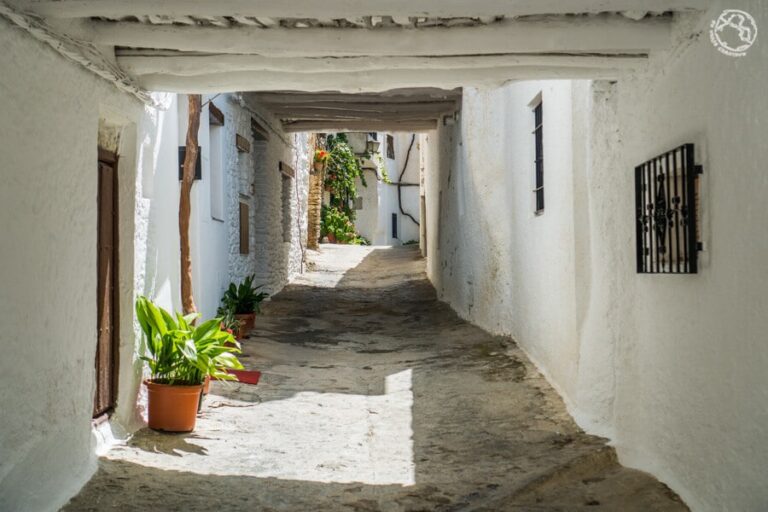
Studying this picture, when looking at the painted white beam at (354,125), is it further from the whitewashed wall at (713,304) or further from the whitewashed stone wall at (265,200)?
the whitewashed wall at (713,304)

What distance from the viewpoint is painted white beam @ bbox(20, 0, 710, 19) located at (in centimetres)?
376

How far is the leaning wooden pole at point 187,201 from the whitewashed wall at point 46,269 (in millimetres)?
1992

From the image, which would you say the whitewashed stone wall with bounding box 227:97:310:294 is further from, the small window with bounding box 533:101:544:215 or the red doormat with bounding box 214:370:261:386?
the small window with bounding box 533:101:544:215

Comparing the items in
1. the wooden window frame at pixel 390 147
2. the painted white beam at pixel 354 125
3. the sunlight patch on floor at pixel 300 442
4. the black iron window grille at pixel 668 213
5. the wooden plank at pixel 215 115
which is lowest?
the sunlight patch on floor at pixel 300 442

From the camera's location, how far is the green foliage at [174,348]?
223 inches

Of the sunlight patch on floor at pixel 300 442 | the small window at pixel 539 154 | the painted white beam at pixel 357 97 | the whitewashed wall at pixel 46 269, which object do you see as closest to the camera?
the whitewashed wall at pixel 46 269

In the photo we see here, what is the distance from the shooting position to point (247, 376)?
770cm

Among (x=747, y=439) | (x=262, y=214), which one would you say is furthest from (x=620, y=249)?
(x=262, y=214)

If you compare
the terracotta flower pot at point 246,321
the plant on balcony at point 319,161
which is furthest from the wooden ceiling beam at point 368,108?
the plant on balcony at point 319,161

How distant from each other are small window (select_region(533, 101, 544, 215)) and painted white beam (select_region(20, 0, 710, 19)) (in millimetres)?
3760

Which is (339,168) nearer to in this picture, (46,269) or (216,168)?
(216,168)

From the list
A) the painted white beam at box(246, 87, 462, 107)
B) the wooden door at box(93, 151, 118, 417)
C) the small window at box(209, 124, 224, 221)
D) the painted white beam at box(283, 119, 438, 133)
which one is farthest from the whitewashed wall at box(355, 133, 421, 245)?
the wooden door at box(93, 151, 118, 417)

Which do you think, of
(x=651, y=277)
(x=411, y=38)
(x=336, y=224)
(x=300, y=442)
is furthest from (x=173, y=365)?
(x=336, y=224)

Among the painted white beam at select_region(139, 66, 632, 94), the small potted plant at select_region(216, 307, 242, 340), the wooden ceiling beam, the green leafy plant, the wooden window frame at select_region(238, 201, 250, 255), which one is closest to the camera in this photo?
the painted white beam at select_region(139, 66, 632, 94)
